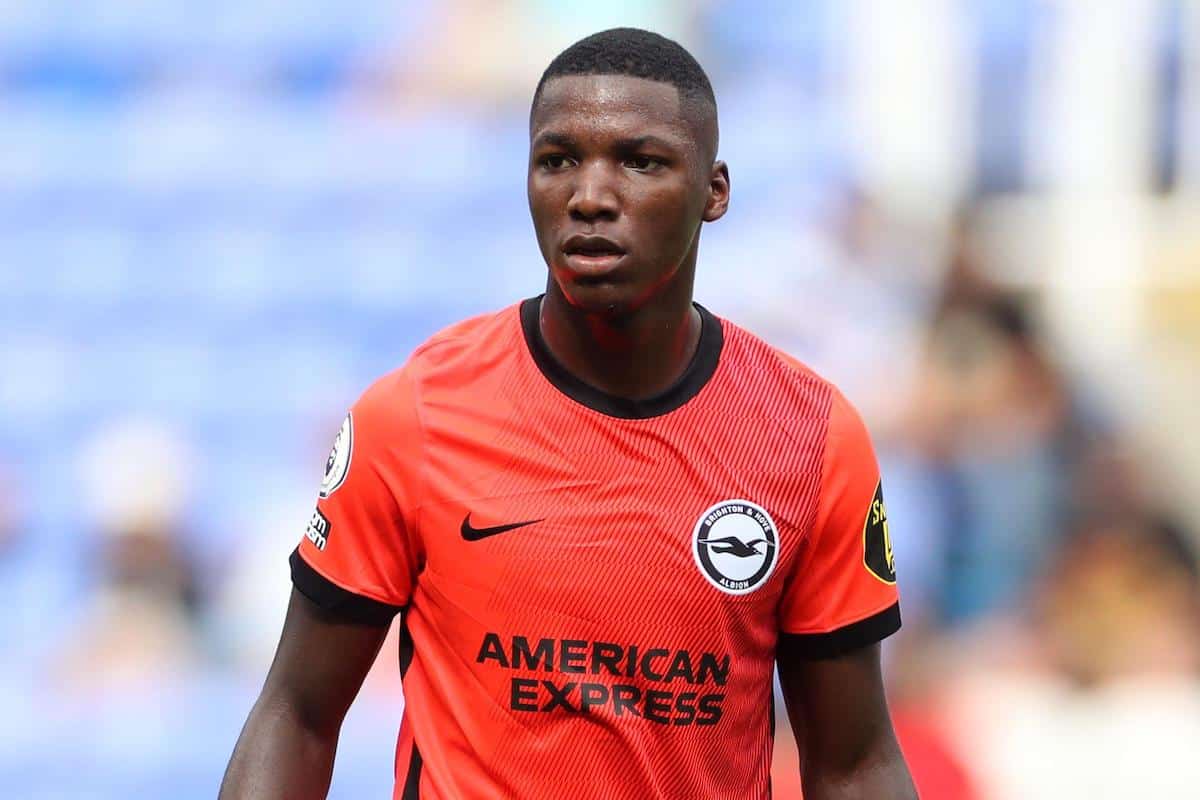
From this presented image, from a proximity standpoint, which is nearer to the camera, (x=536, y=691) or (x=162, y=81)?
(x=536, y=691)

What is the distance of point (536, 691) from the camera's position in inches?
105

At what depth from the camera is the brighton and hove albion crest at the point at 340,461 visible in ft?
9.11

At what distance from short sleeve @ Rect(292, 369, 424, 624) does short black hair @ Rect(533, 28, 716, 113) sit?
58cm

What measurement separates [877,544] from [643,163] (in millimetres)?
738

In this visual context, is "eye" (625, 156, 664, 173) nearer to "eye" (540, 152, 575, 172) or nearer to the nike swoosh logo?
"eye" (540, 152, 575, 172)

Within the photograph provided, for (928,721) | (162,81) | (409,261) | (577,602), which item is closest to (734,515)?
(577,602)

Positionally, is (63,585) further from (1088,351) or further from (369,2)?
(1088,351)

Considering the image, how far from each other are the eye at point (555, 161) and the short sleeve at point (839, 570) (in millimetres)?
608

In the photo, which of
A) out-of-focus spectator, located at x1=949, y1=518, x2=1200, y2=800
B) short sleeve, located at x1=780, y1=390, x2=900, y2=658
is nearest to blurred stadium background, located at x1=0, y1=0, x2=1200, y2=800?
out-of-focus spectator, located at x1=949, y1=518, x2=1200, y2=800

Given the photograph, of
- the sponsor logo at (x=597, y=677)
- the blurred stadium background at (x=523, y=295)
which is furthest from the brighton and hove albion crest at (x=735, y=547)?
the blurred stadium background at (x=523, y=295)

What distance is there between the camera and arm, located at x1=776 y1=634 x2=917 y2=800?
287 cm

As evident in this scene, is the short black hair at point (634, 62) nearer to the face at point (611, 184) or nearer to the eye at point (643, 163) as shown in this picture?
the face at point (611, 184)

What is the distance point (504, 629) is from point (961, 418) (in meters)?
3.87

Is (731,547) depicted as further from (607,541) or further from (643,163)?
(643,163)
